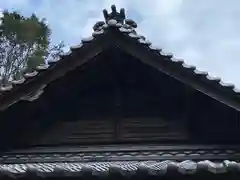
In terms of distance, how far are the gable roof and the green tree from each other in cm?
1239

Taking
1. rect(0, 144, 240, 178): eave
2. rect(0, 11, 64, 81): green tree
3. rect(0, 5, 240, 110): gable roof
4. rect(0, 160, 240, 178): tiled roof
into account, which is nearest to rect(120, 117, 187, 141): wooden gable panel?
rect(0, 144, 240, 178): eave

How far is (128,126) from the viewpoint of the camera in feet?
19.6

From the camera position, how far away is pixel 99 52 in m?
5.89

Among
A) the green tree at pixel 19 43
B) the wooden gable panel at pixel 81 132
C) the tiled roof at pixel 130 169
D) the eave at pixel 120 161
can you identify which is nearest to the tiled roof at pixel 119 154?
the eave at pixel 120 161

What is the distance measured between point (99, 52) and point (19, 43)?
44.4 ft

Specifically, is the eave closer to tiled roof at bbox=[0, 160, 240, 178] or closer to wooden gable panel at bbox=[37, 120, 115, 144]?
tiled roof at bbox=[0, 160, 240, 178]

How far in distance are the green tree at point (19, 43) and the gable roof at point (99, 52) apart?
12391 mm

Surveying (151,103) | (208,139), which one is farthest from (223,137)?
(151,103)

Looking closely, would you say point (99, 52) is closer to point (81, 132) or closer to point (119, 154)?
point (81, 132)

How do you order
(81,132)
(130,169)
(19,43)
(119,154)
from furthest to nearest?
(19,43), (81,132), (119,154), (130,169)

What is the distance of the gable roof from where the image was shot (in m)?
5.56

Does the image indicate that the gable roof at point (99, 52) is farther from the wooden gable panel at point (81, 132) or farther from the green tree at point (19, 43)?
the green tree at point (19, 43)

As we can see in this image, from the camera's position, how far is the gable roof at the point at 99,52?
5.56 metres

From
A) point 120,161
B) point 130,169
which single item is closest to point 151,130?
point 120,161
